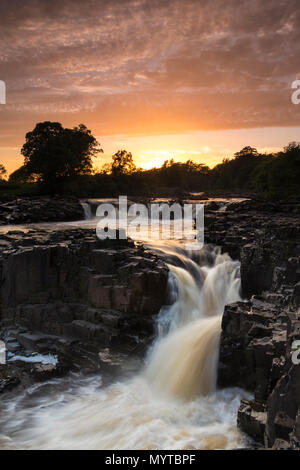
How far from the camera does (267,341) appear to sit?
32.0ft

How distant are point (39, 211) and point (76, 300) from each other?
65.9 feet

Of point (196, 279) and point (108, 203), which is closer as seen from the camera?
point (196, 279)

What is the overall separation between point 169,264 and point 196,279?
51.8 inches

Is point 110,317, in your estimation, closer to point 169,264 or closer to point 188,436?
point 169,264

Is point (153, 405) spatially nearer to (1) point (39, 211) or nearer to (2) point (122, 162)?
(1) point (39, 211)

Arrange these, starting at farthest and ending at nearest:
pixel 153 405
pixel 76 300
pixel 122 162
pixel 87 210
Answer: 1. pixel 122 162
2. pixel 87 210
3. pixel 76 300
4. pixel 153 405

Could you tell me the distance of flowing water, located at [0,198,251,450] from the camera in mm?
8781

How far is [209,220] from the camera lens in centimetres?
2675

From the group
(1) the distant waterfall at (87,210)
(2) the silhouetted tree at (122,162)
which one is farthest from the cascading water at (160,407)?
(2) the silhouetted tree at (122,162)

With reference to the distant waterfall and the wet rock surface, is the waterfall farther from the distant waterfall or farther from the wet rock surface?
the distant waterfall

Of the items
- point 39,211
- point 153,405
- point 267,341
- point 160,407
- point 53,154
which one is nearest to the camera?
point 267,341

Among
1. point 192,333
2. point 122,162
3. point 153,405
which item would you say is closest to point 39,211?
point 192,333

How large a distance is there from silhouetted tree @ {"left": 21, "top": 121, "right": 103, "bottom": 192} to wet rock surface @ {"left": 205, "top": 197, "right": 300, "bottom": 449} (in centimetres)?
3630
